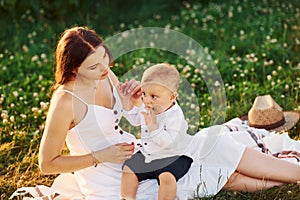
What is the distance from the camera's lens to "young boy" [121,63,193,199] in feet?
10.3

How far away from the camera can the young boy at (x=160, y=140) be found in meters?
3.14

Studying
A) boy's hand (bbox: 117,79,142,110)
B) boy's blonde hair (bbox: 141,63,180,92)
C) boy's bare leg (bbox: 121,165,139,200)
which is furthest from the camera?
boy's hand (bbox: 117,79,142,110)

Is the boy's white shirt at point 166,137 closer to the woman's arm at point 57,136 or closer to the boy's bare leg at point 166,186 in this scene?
the boy's bare leg at point 166,186

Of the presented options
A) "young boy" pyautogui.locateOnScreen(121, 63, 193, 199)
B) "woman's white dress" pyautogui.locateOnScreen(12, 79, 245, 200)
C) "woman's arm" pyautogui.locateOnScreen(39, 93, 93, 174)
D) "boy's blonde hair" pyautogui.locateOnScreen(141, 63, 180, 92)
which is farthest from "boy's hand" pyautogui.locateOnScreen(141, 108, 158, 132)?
"woman's arm" pyautogui.locateOnScreen(39, 93, 93, 174)

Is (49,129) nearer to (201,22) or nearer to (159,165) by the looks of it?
(159,165)

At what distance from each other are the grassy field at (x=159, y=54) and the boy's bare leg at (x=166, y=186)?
1.11ft

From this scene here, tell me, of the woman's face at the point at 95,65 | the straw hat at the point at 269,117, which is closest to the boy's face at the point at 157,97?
the woman's face at the point at 95,65

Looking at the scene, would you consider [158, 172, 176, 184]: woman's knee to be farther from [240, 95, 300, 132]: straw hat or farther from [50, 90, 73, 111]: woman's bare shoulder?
[240, 95, 300, 132]: straw hat

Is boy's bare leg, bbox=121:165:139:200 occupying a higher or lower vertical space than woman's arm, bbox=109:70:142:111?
lower

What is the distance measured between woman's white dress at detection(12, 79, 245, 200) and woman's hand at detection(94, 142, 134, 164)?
6 cm

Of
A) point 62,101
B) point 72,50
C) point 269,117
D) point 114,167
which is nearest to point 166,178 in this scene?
point 114,167

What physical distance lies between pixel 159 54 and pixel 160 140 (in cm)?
256

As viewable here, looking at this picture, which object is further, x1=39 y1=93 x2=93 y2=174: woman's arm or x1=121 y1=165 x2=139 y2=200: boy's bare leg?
x1=121 y1=165 x2=139 y2=200: boy's bare leg

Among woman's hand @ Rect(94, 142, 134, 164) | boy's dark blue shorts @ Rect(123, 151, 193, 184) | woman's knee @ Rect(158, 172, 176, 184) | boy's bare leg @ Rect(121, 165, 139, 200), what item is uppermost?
woman's hand @ Rect(94, 142, 134, 164)
